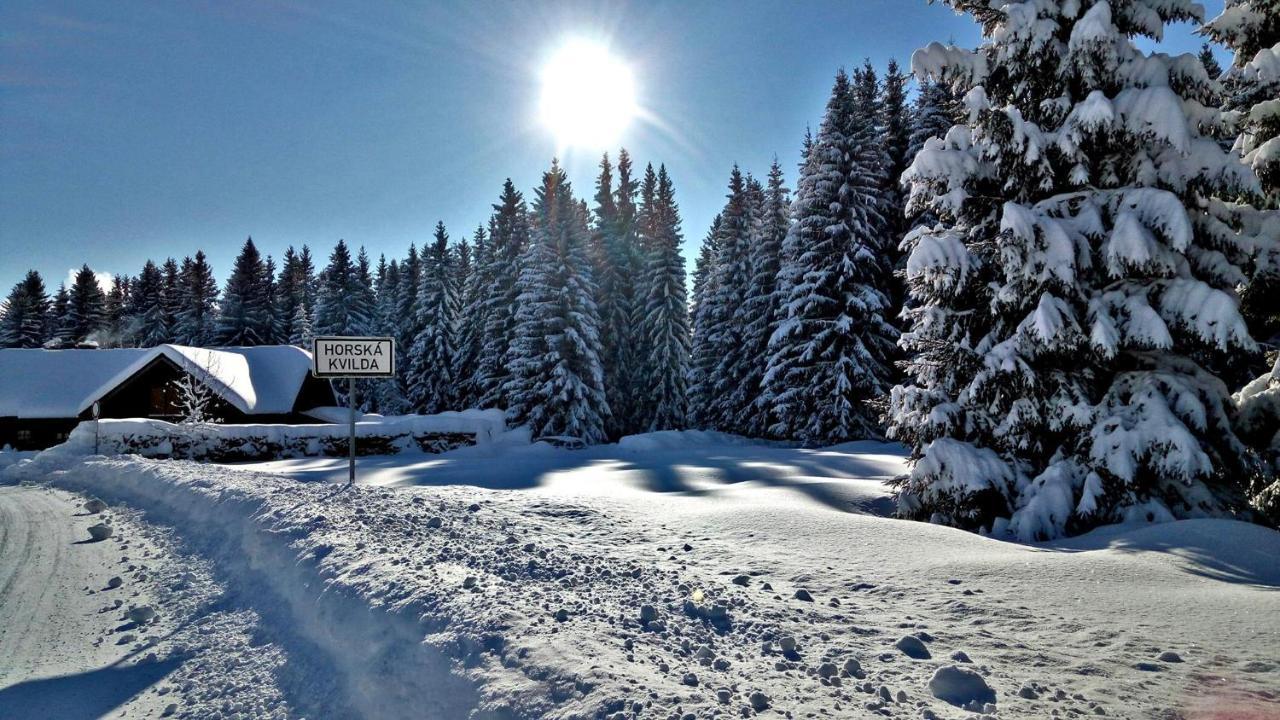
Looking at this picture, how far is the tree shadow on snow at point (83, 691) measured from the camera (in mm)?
3873

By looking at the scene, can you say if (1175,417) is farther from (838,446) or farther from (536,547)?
(838,446)

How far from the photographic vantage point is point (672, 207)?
1519 inches

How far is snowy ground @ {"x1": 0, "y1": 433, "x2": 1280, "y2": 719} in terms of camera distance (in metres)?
3.19

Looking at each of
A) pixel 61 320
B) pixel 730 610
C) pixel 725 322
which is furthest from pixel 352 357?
pixel 61 320

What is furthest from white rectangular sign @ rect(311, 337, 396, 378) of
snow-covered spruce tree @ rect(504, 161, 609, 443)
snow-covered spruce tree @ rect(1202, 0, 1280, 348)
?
snow-covered spruce tree @ rect(504, 161, 609, 443)

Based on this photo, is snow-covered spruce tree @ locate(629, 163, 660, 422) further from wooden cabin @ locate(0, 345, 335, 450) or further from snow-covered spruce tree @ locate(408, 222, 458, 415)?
wooden cabin @ locate(0, 345, 335, 450)

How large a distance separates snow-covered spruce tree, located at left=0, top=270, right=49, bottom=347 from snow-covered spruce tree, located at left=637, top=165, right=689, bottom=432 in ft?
208

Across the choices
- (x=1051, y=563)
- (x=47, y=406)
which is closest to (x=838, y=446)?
(x=1051, y=563)

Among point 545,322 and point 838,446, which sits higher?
point 545,322

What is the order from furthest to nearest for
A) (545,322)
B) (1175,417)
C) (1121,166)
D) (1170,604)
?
(545,322), (1121,166), (1175,417), (1170,604)

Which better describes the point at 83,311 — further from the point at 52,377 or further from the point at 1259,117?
the point at 1259,117

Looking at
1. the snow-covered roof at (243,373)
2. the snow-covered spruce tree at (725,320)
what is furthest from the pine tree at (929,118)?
the snow-covered roof at (243,373)

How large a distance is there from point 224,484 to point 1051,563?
11706mm

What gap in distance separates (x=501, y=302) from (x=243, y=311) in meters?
29.9
